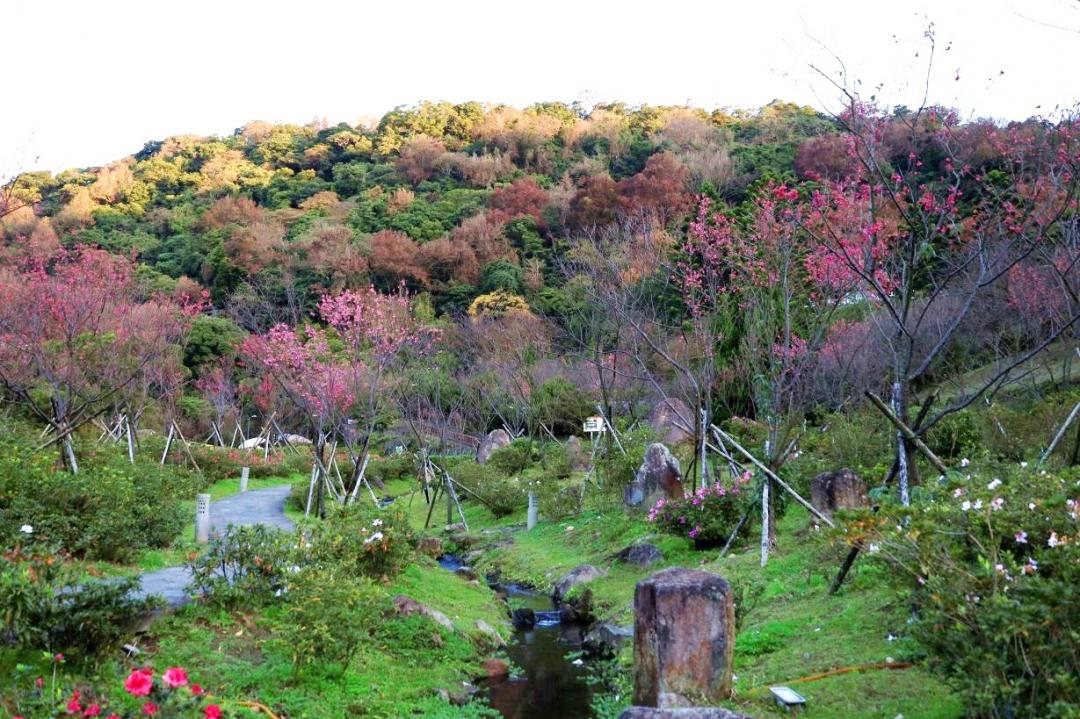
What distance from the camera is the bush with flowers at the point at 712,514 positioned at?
40.6 ft

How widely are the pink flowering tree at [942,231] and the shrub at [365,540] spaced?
5989 mm

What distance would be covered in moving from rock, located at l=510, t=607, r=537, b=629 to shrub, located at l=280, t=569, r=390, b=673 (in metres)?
4.03

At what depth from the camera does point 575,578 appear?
1283 centimetres

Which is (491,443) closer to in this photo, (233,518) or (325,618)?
(233,518)

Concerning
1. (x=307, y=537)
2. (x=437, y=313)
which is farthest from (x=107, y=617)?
(x=437, y=313)

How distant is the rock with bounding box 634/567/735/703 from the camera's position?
639cm

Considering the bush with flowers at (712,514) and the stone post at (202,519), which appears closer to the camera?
the bush with flowers at (712,514)

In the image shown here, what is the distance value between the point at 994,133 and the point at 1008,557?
7.78m

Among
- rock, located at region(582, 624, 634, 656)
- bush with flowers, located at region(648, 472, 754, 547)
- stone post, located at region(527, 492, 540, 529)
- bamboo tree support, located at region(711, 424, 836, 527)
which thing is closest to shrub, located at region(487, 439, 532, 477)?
stone post, located at region(527, 492, 540, 529)

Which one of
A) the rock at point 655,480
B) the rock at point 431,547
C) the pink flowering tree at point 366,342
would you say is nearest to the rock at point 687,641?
the rock at point 655,480

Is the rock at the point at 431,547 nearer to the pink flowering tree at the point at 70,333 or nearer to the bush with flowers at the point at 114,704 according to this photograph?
the pink flowering tree at the point at 70,333

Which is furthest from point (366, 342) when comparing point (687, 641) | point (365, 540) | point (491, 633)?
point (687, 641)

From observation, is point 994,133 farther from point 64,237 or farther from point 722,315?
point 64,237

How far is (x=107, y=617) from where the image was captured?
6.00 meters
